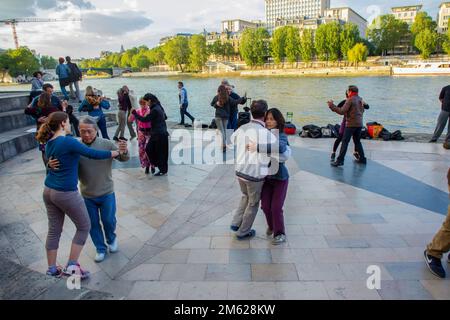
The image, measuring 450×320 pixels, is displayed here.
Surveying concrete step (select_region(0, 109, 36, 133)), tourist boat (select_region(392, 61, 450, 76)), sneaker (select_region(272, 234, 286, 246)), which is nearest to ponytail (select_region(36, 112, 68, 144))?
sneaker (select_region(272, 234, 286, 246))

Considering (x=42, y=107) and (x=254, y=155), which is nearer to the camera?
(x=254, y=155)

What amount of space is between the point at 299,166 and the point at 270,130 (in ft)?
12.9

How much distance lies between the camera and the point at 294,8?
144 m

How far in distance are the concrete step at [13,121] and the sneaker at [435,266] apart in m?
11.4

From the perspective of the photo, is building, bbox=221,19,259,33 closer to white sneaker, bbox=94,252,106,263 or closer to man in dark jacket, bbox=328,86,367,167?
man in dark jacket, bbox=328,86,367,167

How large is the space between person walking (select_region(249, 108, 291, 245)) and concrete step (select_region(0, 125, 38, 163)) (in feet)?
24.4

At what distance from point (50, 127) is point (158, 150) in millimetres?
3677

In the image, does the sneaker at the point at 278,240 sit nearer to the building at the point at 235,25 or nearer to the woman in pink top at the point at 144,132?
the woman in pink top at the point at 144,132

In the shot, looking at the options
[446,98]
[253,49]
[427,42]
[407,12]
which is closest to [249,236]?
[446,98]

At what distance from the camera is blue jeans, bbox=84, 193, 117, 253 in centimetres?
363

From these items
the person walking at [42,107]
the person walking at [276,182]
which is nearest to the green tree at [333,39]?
the person walking at [42,107]

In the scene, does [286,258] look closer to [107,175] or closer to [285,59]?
[107,175]

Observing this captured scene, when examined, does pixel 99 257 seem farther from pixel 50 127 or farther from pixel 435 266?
pixel 435 266

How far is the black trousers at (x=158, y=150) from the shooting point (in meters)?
6.64
